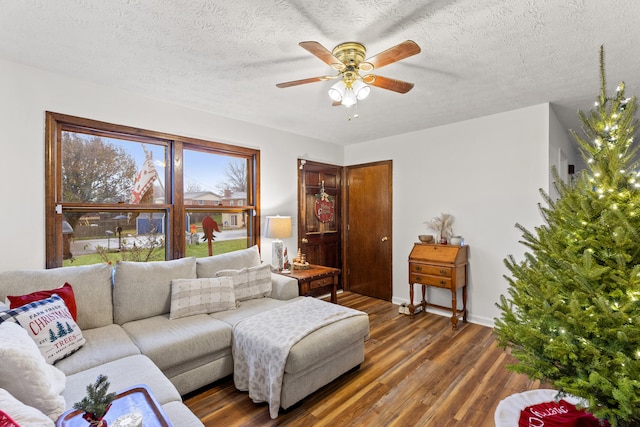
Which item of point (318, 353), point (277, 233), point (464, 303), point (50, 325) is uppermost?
point (277, 233)

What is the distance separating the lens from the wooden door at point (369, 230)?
4445 millimetres

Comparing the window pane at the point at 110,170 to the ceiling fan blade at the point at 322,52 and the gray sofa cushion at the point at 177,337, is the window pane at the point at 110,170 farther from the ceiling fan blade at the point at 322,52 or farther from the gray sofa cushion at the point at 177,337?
the ceiling fan blade at the point at 322,52

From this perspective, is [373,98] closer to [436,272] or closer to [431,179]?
[431,179]

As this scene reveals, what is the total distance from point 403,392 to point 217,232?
99.7 inches

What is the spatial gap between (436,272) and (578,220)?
251cm

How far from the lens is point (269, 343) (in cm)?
203

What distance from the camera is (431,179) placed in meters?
3.98

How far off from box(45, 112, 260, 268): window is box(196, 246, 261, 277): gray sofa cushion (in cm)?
40

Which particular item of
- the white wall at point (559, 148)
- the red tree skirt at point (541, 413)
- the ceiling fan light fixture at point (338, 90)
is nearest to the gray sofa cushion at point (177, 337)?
the red tree skirt at point (541, 413)

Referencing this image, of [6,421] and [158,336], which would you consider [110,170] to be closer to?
[158,336]

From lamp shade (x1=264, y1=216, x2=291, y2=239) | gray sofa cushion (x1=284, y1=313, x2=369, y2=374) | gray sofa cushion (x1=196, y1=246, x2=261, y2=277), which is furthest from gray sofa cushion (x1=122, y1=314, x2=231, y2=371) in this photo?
lamp shade (x1=264, y1=216, x2=291, y2=239)

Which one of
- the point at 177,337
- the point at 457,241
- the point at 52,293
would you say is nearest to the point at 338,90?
the point at 177,337

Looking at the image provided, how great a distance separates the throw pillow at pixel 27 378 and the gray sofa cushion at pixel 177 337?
71cm

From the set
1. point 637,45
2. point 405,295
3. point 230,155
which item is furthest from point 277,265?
point 637,45
